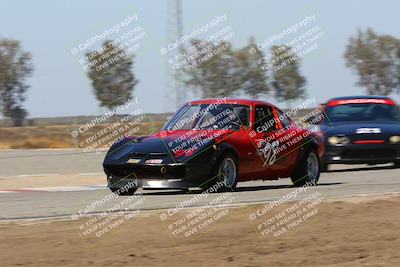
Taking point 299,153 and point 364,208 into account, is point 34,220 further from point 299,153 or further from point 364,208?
point 299,153

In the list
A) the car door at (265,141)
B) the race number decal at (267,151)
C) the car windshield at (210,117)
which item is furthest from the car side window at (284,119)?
the car windshield at (210,117)

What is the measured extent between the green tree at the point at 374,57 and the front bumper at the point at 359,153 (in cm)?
7640

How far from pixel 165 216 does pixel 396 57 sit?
303ft

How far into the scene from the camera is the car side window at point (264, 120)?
48.5 ft

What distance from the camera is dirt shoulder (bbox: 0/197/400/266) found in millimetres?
7773

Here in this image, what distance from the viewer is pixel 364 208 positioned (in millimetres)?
11469

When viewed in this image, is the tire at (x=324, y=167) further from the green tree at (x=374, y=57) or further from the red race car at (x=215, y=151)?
the green tree at (x=374, y=57)

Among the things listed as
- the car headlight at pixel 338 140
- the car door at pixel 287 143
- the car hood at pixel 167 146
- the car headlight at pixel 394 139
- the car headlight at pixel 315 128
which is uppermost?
the car hood at pixel 167 146

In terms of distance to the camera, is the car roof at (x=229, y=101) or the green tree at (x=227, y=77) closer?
the car roof at (x=229, y=101)

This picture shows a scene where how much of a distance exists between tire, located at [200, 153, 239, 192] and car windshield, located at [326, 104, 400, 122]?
6638 millimetres

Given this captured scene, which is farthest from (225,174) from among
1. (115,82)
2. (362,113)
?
(115,82)

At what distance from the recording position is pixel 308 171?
15773mm

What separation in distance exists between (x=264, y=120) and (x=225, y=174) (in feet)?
5.08

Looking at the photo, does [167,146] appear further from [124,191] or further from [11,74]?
[11,74]
